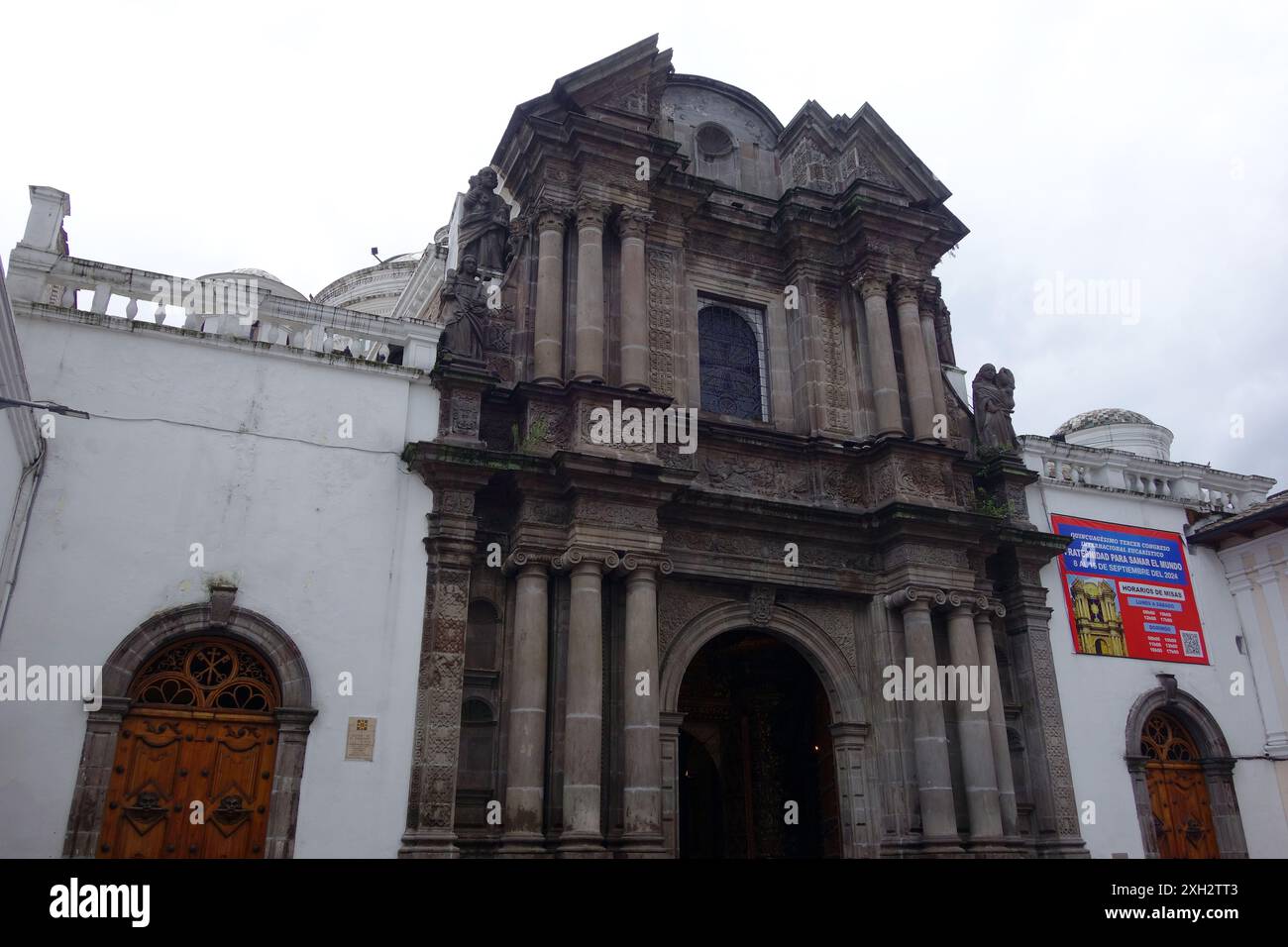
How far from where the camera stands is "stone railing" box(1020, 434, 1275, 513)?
16.2 m

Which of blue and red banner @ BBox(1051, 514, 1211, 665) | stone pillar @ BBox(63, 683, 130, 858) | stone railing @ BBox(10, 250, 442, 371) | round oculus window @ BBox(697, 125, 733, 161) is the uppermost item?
round oculus window @ BBox(697, 125, 733, 161)

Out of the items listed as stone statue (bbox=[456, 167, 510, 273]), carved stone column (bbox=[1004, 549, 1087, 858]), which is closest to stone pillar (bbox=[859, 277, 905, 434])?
carved stone column (bbox=[1004, 549, 1087, 858])

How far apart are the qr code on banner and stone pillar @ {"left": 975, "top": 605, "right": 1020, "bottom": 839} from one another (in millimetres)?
3806

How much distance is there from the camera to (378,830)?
10.3 metres

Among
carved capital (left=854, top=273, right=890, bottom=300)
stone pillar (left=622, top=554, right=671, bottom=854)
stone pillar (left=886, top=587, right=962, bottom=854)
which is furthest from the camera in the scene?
carved capital (left=854, top=273, right=890, bottom=300)

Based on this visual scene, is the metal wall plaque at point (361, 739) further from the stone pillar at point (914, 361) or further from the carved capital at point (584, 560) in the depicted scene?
the stone pillar at point (914, 361)

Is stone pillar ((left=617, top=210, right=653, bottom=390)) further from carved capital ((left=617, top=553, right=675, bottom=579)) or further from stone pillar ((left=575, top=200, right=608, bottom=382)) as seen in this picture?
carved capital ((left=617, top=553, right=675, bottom=579))

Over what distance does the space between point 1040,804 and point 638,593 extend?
6661 millimetres

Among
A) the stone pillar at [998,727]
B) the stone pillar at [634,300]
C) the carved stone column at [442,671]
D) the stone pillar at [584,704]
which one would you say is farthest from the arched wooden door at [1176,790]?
the carved stone column at [442,671]

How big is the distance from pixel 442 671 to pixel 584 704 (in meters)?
1.62

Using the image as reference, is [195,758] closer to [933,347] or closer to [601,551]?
[601,551]

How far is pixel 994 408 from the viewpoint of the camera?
1598 centimetres

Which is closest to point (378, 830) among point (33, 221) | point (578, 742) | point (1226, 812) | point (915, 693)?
point (578, 742)
